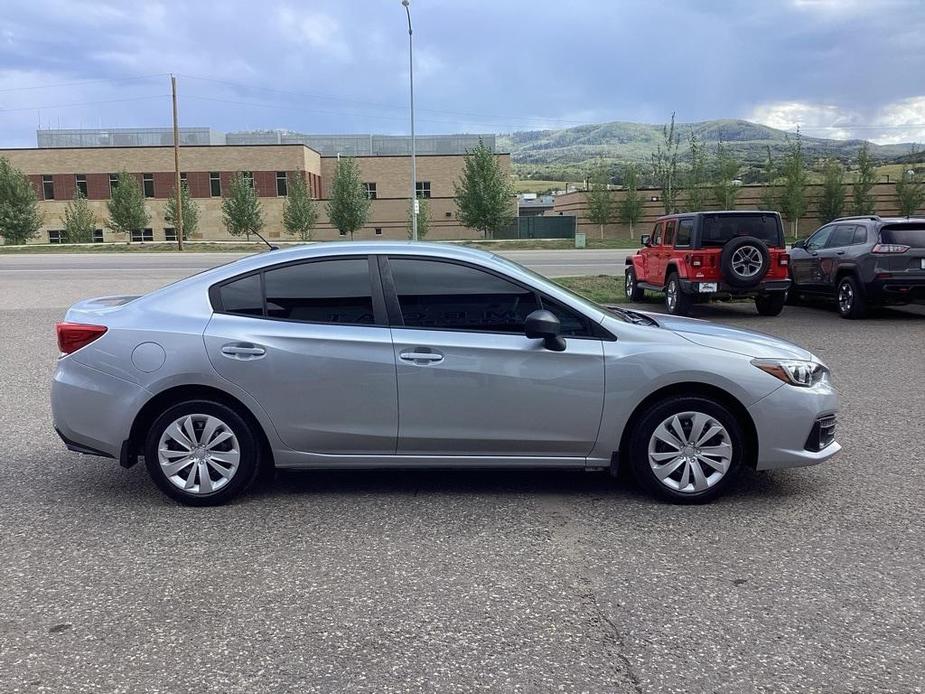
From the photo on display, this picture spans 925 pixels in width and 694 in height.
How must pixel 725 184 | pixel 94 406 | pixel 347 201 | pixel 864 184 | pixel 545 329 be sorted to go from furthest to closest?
pixel 347 201
pixel 864 184
pixel 725 184
pixel 94 406
pixel 545 329

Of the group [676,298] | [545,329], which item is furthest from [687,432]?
[676,298]

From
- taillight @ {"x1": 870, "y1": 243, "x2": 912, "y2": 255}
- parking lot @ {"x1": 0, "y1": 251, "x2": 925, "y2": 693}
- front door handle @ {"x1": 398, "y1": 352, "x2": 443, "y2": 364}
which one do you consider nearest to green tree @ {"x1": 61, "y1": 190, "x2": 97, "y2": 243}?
taillight @ {"x1": 870, "y1": 243, "x2": 912, "y2": 255}

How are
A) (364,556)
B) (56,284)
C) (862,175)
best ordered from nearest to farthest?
(364,556) < (56,284) < (862,175)

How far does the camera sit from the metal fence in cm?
6047

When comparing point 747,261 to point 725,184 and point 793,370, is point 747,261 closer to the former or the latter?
point 793,370

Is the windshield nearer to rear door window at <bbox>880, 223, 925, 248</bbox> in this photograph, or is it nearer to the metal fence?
rear door window at <bbox>880, 223, 925, 248</bbox>

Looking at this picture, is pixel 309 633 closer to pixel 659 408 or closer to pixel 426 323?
pixel 426 323

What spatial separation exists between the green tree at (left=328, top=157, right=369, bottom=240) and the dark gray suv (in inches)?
1642

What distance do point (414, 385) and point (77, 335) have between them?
2.11m

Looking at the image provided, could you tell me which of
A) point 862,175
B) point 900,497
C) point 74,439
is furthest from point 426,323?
point 862,175

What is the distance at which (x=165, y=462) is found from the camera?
4871 mm

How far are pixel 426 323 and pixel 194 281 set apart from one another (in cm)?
152

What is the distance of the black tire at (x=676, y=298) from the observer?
1393 cm

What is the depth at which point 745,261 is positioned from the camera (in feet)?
43.7
